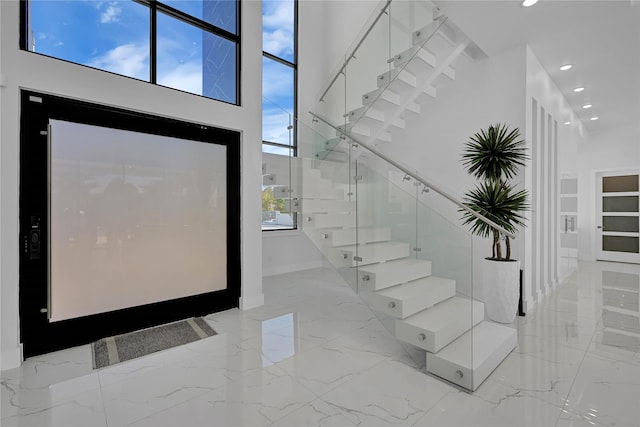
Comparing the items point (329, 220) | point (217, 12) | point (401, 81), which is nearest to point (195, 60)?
point (217, 12)

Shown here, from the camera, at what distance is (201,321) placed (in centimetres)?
369

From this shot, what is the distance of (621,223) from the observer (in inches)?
311

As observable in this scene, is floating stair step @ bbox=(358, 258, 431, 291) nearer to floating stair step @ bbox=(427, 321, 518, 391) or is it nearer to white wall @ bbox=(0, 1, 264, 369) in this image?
floating stair step @ bbox=(427, 321, 518, 391)

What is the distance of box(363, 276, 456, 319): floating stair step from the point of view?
2.71 meters

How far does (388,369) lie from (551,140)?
4.93 metres

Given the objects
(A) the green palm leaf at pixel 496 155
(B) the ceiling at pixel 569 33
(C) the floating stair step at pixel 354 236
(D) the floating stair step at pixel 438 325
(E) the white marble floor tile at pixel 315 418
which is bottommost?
(E) the white marble floor tile at pixel 315 418

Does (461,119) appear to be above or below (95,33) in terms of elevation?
below

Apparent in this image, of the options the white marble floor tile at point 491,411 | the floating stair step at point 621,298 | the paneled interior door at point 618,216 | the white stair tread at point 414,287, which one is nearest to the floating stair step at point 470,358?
the white marble floor tile at point 491,411

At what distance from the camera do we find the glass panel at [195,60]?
3.69 meters

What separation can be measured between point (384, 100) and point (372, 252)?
2622 mm

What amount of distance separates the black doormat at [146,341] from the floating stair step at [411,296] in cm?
182

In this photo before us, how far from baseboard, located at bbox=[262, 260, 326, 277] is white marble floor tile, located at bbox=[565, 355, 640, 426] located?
A: 4.80 meters

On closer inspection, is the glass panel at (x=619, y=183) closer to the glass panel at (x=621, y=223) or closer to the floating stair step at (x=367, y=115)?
the glass panel at (x=621, y=223)

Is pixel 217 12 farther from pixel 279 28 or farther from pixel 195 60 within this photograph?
Result: pixel 279 28
